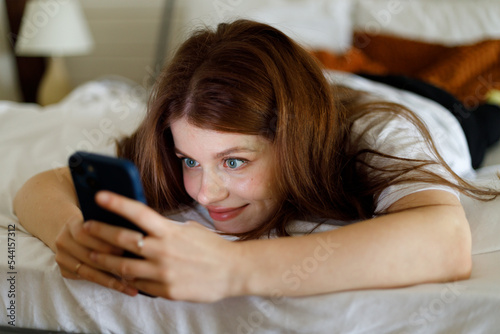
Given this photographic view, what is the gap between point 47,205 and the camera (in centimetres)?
83

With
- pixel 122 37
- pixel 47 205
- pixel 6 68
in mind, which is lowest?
pixel 6 68

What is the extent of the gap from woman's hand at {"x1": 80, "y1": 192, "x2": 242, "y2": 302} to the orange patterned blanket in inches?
51.4

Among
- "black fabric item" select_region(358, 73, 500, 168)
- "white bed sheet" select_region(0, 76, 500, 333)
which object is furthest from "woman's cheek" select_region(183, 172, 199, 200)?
"black fabric item" select_region(358, 73, 500, 168)

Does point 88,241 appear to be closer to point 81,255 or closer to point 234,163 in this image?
point 81,255

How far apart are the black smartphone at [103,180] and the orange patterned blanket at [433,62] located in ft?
4.45

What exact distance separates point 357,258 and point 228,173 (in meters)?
0.27

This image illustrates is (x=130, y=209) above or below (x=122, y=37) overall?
above

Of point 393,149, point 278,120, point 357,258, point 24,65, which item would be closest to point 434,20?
point 393,149

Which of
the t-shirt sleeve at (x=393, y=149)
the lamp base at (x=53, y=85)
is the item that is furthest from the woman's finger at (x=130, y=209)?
the lamp base at (x=53, y=85)

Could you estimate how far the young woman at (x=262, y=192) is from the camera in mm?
570

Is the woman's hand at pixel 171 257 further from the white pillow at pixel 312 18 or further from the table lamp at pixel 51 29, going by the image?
the table lamp at pixel 51 29

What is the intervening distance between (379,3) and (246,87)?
1.60 m

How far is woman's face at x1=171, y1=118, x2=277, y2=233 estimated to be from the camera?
74 cm

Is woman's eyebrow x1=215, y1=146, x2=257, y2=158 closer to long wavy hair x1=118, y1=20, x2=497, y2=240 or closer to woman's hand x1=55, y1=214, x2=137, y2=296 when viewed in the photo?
long wavy hair x1=118, y1=20, x2=497, y2=240
